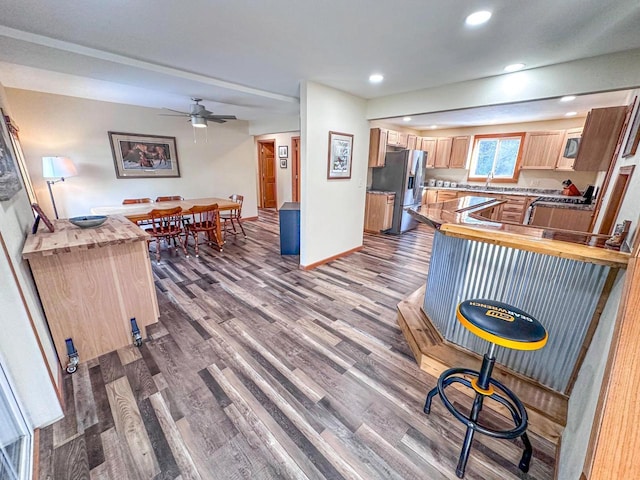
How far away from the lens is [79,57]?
7.32 ft

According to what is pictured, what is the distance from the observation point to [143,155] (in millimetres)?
4574

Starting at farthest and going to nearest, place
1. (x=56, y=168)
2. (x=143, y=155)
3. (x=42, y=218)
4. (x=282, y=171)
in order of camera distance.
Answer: (x=282, y=171) < (x=143, y=155) < (x=56, y=168) < (x=42, y=218)

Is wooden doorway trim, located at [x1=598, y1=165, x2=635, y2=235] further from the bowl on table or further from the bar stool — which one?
the bowl on table

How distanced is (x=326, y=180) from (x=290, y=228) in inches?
40.3

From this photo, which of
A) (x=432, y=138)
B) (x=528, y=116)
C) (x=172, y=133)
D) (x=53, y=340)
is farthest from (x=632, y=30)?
(x=172, y=133)

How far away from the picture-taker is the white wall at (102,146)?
362 cm

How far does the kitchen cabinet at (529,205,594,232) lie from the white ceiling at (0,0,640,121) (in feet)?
8.44

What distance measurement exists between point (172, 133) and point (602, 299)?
20.1 ft

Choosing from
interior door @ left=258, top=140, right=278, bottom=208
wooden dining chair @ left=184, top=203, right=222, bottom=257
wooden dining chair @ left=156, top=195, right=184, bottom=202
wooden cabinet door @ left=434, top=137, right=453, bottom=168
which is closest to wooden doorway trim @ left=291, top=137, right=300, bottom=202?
interior door @ left=258, top=140, right=278, bottom=208

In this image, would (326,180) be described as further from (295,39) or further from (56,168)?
(56,168)

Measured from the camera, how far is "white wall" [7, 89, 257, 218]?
11.9ft

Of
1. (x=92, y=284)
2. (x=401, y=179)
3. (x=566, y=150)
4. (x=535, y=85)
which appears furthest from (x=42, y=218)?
(x=566, y=150)

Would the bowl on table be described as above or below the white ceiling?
below

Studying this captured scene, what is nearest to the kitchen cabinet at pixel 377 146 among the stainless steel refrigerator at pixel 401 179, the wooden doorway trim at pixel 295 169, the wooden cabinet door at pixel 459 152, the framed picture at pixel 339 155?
the stainless steel refrigerator at pixel 401 179
